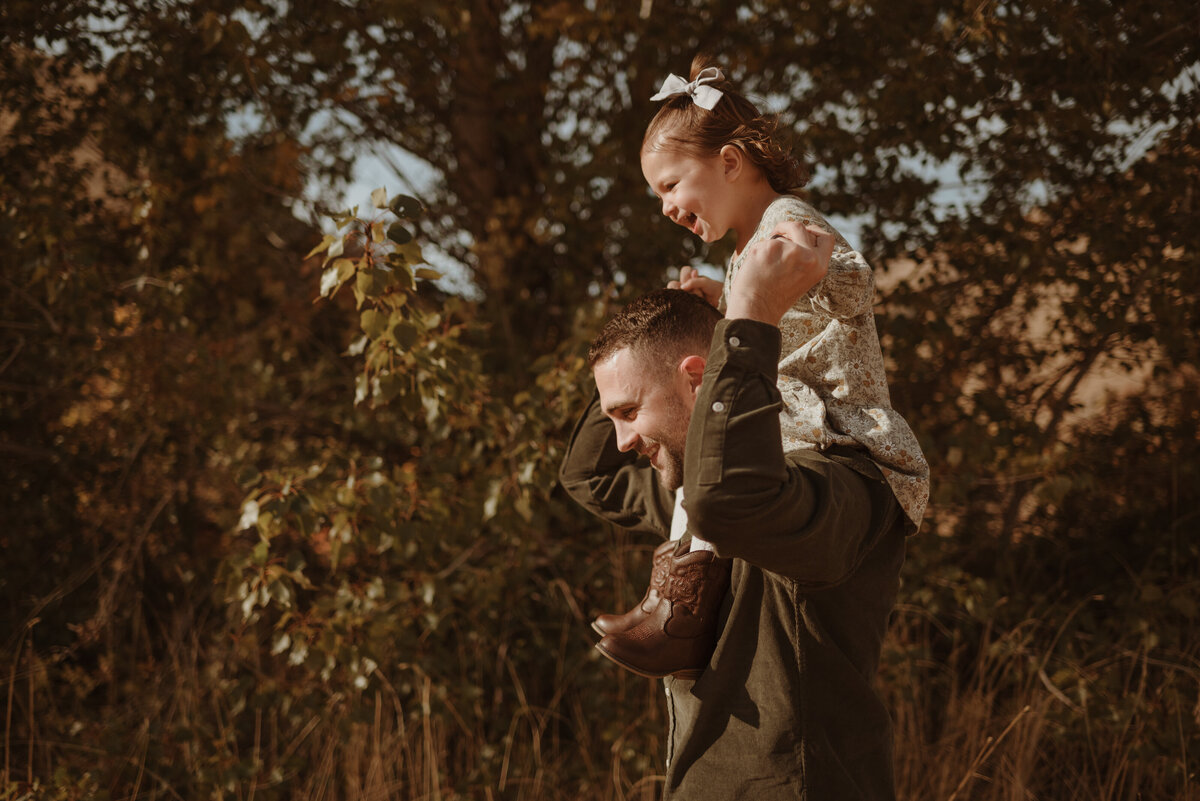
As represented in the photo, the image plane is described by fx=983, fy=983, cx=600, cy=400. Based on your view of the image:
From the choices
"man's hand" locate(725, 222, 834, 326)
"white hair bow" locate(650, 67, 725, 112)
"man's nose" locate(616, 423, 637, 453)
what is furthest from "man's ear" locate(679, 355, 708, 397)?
"white hair bow" locate(650, 67, 725, 112)

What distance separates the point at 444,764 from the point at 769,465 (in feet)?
8.53

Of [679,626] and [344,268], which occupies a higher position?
[344,268]

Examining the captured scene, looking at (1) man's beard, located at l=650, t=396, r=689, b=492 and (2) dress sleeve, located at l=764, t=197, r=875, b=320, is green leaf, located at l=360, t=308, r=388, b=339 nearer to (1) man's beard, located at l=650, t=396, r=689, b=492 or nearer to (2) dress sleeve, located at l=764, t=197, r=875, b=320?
(1) man's beard, located at l=650, t=396, r=689, b=492

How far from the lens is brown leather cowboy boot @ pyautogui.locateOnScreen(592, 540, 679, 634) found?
1.52 meters

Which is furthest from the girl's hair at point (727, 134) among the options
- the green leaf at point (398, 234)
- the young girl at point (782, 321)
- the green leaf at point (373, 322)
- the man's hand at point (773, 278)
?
the green leaf at point (373, 322)

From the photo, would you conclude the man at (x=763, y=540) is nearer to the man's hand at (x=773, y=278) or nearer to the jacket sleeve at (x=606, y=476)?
the man's hand at (x=773, y=278)

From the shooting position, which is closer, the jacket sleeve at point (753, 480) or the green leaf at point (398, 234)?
the jacket sleeve at point (753, 480)

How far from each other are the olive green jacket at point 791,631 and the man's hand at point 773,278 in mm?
38

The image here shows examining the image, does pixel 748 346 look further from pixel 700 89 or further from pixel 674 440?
pixel 700 89

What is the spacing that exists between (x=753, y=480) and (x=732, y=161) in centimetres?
66

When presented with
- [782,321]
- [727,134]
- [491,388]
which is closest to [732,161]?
[727,134]

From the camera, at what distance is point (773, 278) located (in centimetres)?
132

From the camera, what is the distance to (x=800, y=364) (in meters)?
1.52

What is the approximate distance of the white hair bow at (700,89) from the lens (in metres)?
1.66
